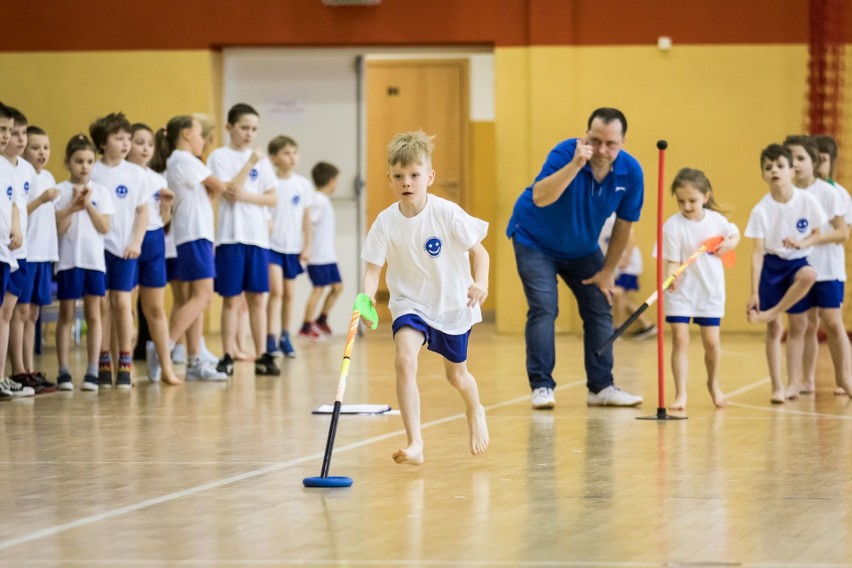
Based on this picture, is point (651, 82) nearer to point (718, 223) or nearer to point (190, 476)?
point (718, 223)

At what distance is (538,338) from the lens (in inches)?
280

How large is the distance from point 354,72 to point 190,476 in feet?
27.3

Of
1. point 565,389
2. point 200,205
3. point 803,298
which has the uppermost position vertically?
Answer: point 200,205

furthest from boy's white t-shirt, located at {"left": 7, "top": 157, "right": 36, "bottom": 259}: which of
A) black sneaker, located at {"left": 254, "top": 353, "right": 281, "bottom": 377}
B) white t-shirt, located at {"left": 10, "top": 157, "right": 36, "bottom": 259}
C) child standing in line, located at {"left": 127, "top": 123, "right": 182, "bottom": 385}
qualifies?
black sneaker, located at {"left": 254, "top": 353, "right": 281, "bottom": 377}

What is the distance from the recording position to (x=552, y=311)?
7.19m

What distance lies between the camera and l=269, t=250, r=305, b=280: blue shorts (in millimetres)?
10688

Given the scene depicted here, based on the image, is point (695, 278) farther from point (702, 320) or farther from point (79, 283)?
point (79, 283)

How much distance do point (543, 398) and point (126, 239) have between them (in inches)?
108

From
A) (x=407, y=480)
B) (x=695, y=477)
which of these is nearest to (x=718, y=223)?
(x=695, y=477)

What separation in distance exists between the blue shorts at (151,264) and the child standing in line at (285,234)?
2289mm

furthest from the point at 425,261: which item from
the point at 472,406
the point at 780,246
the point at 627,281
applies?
the point at 627,281

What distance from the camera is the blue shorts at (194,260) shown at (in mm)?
8250

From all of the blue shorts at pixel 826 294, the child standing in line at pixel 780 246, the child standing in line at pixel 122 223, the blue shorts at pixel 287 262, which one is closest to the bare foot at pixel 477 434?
the child standing in line at pixel 780 246

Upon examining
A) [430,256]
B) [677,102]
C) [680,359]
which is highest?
[677,102]
